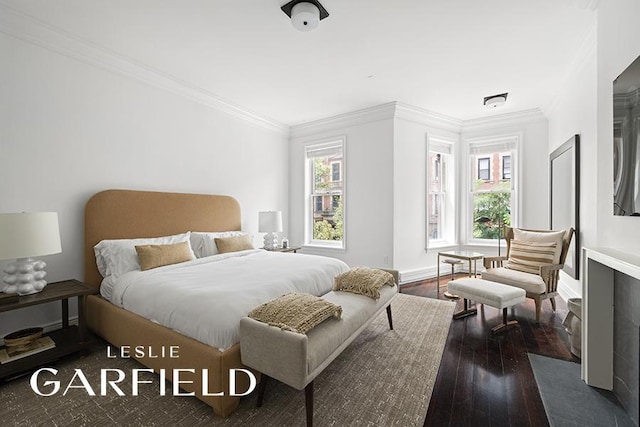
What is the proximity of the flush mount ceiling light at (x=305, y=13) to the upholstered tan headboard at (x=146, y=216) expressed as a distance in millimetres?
2480

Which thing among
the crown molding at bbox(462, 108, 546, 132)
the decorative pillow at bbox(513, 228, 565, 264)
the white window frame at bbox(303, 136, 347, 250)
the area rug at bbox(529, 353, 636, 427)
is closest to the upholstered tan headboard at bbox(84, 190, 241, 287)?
the white window frame at bbox(303, 136, 347, 250)

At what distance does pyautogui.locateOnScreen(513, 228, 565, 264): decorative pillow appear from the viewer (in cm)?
335

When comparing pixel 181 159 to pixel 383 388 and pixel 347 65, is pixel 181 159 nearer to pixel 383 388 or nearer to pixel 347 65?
pixel 347 65

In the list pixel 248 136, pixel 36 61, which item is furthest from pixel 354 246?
pixel 36 61

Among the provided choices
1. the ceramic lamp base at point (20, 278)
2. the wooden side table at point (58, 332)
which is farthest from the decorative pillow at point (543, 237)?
the ceramic lamp base at point (20, 278)

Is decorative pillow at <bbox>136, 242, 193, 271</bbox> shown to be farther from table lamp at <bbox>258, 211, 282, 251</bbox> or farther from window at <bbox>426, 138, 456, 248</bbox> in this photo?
window at <bbox>426, 138, 456, 248</bbox>

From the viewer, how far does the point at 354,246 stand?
5094mm

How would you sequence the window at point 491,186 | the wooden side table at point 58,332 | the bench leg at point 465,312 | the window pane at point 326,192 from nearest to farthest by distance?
the wooden side table at point 58,332 → the bench leg at point 465,312 → the window at point 491,186 → the window pane at point 326,192

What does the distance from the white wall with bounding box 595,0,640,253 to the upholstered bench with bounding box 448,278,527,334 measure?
95 cm

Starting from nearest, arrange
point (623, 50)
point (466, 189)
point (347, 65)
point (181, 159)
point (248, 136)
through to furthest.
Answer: point (623, 50)
point (347, 65)
point (181, 159)
point (248, 136)
point (466, 189)

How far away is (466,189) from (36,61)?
600 cm

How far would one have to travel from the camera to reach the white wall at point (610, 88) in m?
1.72

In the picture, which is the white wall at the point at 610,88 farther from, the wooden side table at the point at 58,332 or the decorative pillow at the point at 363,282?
the wooden side table at the point at 58,332

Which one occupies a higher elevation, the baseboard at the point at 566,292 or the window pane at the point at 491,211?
the window pane at the point at 491,211
